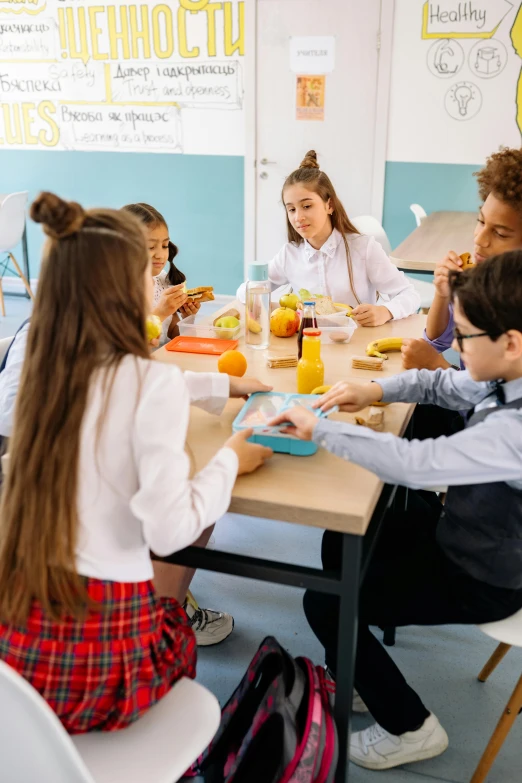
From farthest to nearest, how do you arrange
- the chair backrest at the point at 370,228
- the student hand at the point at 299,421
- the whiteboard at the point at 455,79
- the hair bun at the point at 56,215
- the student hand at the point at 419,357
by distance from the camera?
the whiteboard at the point at 455,79
the chair backrest at the point at 370,228
the student hand at the point at 419,357
the student hand at the point at 299,421
the hair bun at the point at 56,215

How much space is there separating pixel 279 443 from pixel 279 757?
0.53m

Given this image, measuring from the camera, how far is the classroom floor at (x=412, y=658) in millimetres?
1533

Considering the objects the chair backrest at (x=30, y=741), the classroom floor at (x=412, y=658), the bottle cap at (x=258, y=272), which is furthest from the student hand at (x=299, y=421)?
the classroom floor at (x=412, y=658)

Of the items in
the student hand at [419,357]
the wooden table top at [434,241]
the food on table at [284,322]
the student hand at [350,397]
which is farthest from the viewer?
the wooden table top at [434,241]

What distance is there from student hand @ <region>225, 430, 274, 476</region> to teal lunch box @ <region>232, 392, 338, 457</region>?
0.03 meters

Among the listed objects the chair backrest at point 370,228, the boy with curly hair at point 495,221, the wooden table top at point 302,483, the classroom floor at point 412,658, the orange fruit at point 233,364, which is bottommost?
the classroom floor at point 412,658

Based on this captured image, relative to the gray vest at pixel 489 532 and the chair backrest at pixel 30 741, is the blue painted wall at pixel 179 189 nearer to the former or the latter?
the gray vest at pixel 489 532

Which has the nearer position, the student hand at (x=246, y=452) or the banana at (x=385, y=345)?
the student hand at (x=246, y=452)

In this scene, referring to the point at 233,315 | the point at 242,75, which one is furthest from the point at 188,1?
the point at 233,315

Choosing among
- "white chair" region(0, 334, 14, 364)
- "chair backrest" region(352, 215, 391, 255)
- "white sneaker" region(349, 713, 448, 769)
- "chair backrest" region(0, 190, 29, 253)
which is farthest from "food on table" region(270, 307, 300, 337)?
"chair backrest" region(0, 190, 29, 253)

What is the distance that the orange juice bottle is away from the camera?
1.49m

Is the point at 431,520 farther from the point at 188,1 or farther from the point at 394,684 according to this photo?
the point at 188,1

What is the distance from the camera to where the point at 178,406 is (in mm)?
1012

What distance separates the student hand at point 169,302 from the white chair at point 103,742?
109cm
